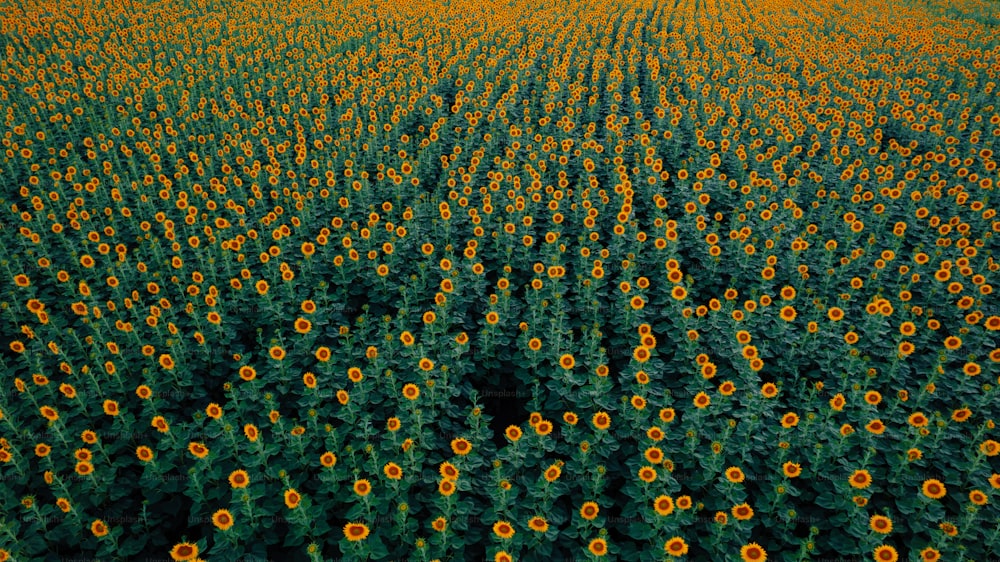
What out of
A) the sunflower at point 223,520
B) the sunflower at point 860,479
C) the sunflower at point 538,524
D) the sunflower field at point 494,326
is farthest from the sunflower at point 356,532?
the sunflower at point 860,479

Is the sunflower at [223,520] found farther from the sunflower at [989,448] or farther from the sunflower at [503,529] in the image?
the sunflower at [989,448]

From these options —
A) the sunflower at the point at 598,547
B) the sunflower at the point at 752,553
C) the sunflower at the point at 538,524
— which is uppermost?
the sunflower at the point at 598,547

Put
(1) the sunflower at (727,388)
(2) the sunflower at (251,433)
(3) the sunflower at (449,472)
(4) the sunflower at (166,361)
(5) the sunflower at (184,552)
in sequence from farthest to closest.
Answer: (4) the sunflower at (166,361)
(1) the sunflower at (727,388)
(2) the sunflower at (251,433)
(3) the sunflower at (449,472)
(5) the sunflower at (184,552)

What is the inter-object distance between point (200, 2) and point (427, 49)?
10798 mm

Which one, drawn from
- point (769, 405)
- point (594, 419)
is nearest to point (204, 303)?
point (594, 419)

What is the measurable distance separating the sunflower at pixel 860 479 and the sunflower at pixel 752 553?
1.01m

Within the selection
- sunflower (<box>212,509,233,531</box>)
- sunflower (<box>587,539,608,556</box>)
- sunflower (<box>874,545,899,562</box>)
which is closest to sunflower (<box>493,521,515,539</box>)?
sunflower (<box>587,539,608,556</box>)

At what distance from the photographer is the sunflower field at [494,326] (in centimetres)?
428

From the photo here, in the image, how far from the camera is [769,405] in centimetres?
489

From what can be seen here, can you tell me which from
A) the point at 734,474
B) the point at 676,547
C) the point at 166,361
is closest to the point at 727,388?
the point at 734,474

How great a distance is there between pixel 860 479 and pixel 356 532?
3.97m

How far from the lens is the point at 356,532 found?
3.88 meters

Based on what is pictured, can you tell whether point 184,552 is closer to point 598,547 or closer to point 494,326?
point 598,547

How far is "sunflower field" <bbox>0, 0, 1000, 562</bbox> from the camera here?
14.0ft
